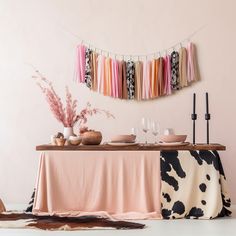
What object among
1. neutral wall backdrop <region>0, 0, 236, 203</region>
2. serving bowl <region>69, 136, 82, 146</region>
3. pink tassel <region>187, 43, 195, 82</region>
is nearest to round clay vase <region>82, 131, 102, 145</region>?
serving bowl <region>69, 136, 82, 146</region>

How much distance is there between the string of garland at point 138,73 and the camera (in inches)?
200

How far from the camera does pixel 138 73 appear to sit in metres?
5.14

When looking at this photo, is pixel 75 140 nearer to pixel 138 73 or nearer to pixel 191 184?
pixel 191 184

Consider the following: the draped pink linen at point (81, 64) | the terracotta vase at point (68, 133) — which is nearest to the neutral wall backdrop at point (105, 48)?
the draped pink linen at point (81, 64)

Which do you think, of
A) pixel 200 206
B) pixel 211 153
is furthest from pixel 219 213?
pixel 211 153

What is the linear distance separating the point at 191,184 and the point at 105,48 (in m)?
1.94

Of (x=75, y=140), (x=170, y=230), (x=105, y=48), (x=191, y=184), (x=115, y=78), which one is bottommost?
(x=170, y=230)

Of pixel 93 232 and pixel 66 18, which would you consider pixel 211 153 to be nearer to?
pixel 93 232

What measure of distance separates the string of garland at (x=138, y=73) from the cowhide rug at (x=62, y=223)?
1647mm

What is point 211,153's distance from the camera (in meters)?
4.12

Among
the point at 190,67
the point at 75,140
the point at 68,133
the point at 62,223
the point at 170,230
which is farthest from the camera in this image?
the point at 190,67

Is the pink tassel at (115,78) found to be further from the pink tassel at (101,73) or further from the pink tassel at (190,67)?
the pink tassel at (190,67)

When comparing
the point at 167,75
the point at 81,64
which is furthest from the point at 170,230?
the point at 81,64

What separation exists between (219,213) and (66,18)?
2730 mm
